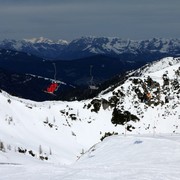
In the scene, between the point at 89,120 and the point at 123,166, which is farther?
the point at 89,120

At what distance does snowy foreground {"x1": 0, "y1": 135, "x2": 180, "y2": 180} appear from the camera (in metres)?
20.9

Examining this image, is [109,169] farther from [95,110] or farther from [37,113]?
[95,110]

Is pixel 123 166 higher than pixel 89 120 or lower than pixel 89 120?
higher

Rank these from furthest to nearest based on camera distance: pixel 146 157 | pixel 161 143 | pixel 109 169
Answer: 1. pixel 161 143
2. pixel 146 157
3. pixel 109 169

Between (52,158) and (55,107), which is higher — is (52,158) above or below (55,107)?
below

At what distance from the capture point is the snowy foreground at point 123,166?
20.9 m

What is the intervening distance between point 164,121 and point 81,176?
11302cm

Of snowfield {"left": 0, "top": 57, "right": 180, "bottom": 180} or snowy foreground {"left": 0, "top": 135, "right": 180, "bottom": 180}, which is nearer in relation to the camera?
snowy foreground {"left": 0, "top": 135, "right": 180, "bottom": 180}

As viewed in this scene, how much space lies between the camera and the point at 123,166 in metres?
24.0

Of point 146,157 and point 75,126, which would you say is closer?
point 146,157

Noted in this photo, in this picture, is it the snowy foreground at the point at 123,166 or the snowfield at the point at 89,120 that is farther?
the snowfield at the point at 89,120

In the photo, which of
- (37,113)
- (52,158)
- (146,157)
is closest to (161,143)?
(146,157)

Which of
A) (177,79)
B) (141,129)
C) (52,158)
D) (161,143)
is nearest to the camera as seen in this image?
(161,143)

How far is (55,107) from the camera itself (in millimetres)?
128125
